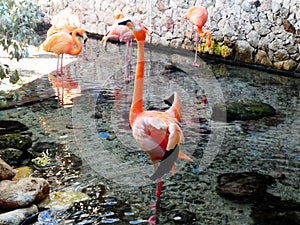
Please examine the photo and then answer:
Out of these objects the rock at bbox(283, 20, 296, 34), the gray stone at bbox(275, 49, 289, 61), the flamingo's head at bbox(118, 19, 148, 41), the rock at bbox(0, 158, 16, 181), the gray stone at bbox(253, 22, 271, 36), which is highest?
the flamingo's head at bbox(118, 19, 148, 41)

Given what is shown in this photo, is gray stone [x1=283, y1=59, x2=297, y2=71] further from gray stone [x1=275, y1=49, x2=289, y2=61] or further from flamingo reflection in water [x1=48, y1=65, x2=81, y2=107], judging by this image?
flamingo reflection in water [x1=48, y1=65, x2=81, y2=107]

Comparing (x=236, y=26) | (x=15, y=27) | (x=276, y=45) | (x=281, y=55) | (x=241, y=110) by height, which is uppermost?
(x=15, y=27)

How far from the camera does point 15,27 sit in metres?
3.37

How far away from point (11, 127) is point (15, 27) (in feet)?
3.93

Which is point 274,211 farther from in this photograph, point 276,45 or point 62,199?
point 276,45

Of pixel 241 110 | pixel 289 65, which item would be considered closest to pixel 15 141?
pixel 241 110

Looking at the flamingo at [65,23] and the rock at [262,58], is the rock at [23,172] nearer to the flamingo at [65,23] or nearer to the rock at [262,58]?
the flamingo at [65,23]

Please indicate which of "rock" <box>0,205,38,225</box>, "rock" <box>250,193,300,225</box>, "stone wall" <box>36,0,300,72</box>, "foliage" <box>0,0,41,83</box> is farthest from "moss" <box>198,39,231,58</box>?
"rock" <box>0,205,38,225</box>

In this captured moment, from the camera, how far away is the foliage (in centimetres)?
325

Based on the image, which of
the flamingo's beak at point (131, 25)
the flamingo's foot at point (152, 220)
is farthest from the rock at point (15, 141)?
the flamingo's beak at point (131, 25)

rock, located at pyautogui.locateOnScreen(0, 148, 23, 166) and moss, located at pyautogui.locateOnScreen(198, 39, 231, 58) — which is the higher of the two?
moss, located at pyautogui.locateOnScreen(198, 39, 231, 58)

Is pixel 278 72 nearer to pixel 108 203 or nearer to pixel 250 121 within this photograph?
pixel 250 121

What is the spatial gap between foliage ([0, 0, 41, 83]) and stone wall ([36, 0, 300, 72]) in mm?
4063

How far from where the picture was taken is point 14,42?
3.27 m
